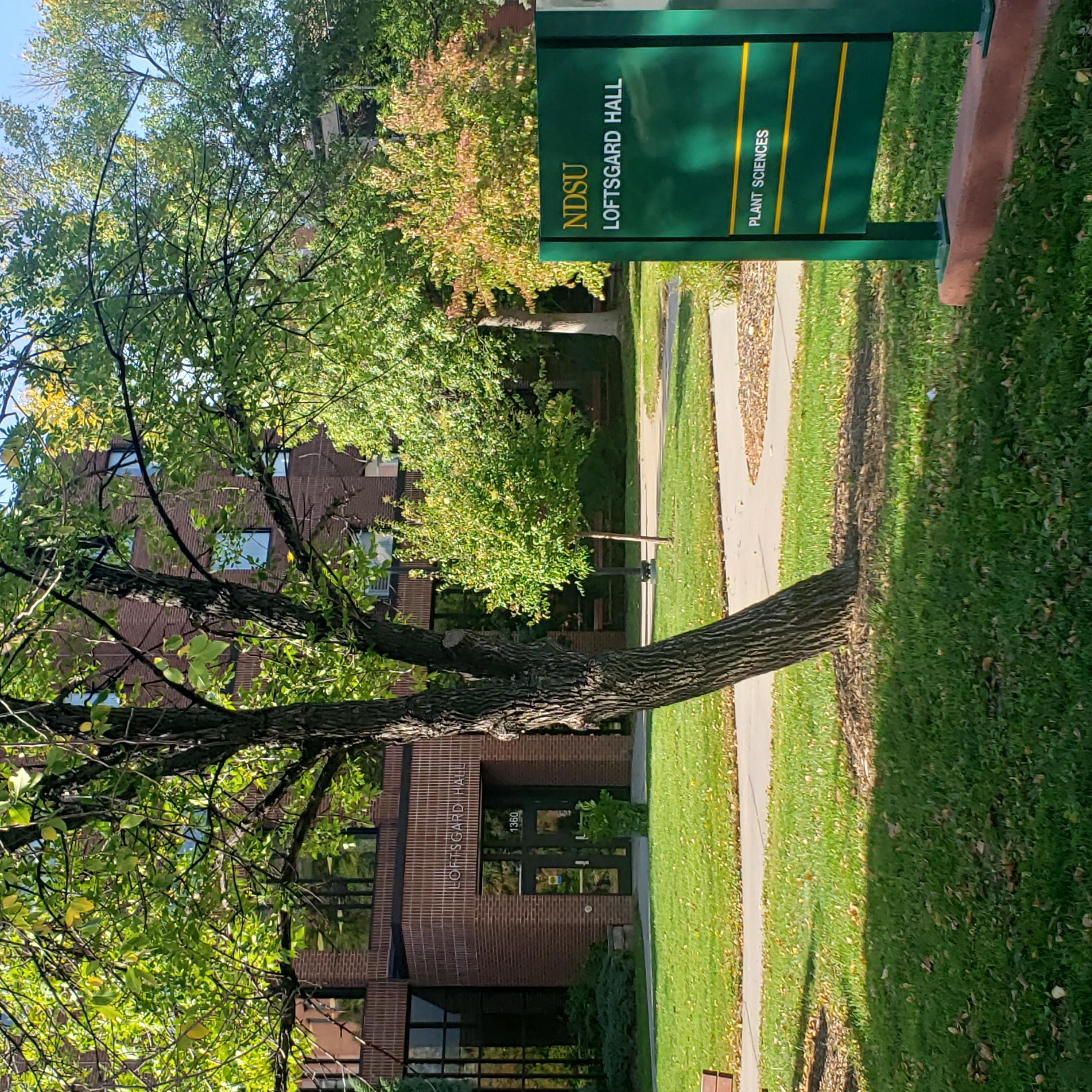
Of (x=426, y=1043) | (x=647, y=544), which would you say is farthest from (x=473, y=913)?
(x=647, y=544)

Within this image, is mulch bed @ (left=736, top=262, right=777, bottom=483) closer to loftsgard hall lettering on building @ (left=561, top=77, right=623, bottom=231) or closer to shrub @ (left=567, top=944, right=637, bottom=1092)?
loftsgard hall lettering on building @ (left=561, top=77, right=623, bottom=231)

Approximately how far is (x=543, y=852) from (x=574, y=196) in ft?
59.7

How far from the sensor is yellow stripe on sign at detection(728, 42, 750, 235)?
449cm

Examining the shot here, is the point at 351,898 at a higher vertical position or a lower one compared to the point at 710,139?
lower

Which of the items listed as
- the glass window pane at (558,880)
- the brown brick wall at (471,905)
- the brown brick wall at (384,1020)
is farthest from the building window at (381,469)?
the brown brick wall at (384,1020)

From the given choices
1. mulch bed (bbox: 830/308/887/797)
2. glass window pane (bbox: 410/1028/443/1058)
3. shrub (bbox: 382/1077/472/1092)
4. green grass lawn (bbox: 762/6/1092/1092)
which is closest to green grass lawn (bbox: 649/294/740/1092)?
green grass lawn (bbox: 762/6/1092/1092)

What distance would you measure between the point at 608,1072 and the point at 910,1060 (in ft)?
44.3

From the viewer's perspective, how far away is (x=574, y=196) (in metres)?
5.06

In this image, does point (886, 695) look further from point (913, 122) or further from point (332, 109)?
point (332, 109)

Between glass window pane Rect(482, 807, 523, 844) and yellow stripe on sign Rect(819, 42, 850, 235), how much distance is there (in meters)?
18.0

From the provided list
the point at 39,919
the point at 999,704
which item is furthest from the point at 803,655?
the point at 39,919

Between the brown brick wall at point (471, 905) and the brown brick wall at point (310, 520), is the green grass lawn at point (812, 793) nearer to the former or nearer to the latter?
the brown brick wall at point (310, 520)

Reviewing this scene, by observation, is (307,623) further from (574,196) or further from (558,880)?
(558,880)

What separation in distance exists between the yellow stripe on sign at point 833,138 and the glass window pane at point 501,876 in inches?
699
